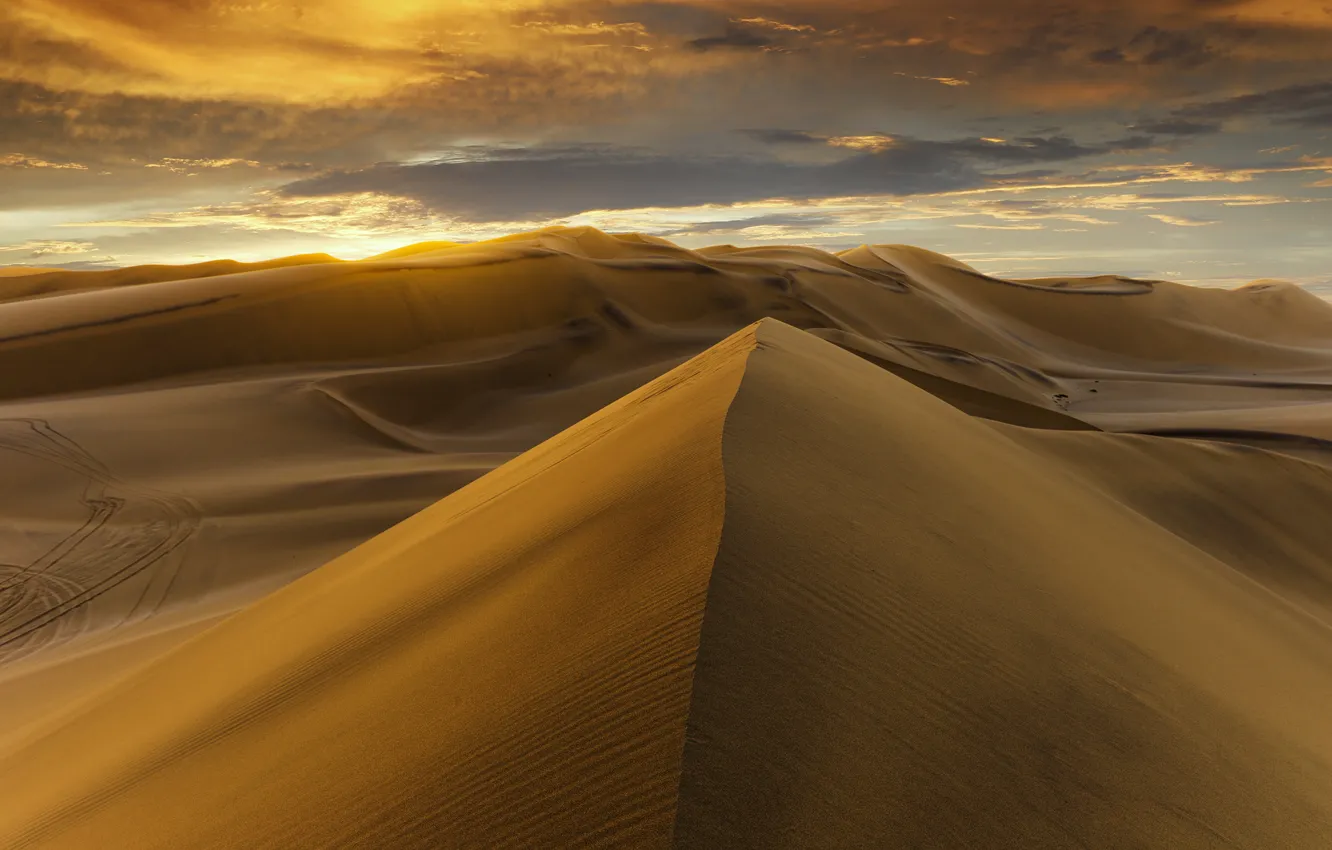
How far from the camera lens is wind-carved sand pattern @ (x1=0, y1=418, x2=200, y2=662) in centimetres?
941

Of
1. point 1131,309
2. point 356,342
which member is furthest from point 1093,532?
point 1131,309

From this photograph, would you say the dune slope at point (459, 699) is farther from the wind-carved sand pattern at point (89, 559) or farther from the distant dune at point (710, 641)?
the wind-carved sand pattern at point (89, 559)

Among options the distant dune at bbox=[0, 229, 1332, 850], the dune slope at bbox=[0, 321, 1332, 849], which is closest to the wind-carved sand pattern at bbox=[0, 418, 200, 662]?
the distant dune at bbox=[0, 229, 1332, 850]

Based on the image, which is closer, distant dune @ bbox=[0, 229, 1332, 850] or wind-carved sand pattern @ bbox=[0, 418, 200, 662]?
distant dune @ bbox=[0, 229, 1332, 850]

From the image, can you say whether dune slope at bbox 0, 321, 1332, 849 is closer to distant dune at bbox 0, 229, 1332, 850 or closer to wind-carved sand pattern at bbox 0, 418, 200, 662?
distant dune at bbox 0, 229, 1332, 850

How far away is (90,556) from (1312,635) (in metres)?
11.6

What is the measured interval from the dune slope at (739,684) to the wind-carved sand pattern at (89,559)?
11.7ft

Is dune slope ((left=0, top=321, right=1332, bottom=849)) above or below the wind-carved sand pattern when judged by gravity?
above

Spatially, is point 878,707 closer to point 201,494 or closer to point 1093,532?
point 1093,532

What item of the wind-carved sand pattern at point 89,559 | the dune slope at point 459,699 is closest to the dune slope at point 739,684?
the dune slope at point 459,699

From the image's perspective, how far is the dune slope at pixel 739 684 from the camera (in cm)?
261

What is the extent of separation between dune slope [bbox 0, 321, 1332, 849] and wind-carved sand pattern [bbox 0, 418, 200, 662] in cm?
356

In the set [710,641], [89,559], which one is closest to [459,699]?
[710,641]

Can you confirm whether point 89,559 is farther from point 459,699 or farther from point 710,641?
point 710,641
